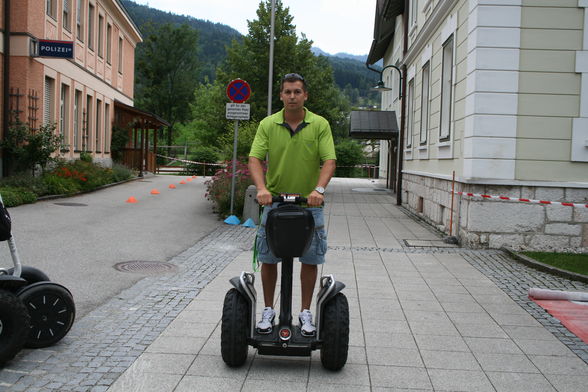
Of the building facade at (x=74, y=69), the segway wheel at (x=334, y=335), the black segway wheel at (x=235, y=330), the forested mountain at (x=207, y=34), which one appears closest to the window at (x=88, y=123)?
the building facade at (x=74, y=69)

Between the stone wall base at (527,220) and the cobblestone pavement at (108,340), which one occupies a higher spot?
the stone wall base at (527,220)

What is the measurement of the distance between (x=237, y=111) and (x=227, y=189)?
77.9 inches

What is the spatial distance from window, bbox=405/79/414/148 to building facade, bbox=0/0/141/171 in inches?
389

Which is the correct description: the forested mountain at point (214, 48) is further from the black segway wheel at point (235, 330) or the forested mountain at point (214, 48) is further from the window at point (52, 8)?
the black segway wheel at point (235, 330)

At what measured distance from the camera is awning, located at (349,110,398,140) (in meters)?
23.6

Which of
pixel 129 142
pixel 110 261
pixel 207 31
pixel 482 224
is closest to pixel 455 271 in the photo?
pixel 482 224

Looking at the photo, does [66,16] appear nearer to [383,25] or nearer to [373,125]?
[373,125]

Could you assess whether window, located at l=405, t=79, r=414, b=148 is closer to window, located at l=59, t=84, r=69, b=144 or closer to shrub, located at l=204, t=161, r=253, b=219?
shrub, located at l=204, t=161, r=253, b=219

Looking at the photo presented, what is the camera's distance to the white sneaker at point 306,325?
4270 millimetres

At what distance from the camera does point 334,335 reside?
4.19 m

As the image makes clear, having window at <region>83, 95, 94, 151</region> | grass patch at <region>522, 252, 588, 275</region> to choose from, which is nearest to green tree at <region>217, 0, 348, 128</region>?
window at <region>83, 95, 94, 151</region>

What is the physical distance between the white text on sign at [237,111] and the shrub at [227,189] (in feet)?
5.37

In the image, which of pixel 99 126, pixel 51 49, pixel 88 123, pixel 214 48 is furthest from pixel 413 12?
pixel 214 48

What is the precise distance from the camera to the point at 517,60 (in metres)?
9.94
